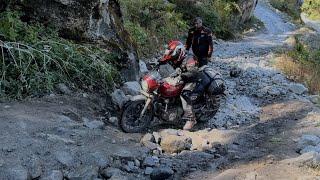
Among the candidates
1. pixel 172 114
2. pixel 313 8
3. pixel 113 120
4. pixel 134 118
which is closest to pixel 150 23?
pixel 172 114

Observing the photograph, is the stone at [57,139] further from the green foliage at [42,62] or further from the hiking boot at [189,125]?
the hiking boot at [189,125]

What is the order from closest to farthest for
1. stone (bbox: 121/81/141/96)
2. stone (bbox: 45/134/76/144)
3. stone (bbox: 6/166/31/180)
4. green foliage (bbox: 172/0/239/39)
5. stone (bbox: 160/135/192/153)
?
stone (bbox: 6/166/31/180) → stone (bbox: 45/134/76/144) → stone (bbox: 160/135/192/153) → stone (bbox: 121/81/141/96) → green foliage (bbox: 172/0/239/39)

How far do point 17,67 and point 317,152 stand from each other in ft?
15.4

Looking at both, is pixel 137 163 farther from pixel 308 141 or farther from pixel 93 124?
pixel 308 141

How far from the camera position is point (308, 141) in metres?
7.29

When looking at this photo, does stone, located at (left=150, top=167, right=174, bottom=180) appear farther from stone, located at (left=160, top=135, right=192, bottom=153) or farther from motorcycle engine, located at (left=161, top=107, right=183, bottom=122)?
motorcycle engine, located at (left=161, top=107, right=183, bottom=122)

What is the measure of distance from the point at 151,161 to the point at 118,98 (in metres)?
2.29

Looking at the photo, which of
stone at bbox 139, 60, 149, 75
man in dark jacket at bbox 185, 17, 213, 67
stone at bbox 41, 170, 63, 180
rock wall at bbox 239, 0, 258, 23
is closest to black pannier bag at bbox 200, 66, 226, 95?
man in dark jacket at bbox 185, 17, 213, 67

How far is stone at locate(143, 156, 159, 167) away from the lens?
623 cm

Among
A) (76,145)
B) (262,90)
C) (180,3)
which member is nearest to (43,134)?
(76,145)

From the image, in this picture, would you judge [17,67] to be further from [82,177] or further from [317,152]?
[317,152]

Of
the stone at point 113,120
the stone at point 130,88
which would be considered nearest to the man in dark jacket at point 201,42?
the stone at point 130,88

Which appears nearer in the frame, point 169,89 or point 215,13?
point 169,89

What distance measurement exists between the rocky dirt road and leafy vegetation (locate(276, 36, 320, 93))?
2373 mm
